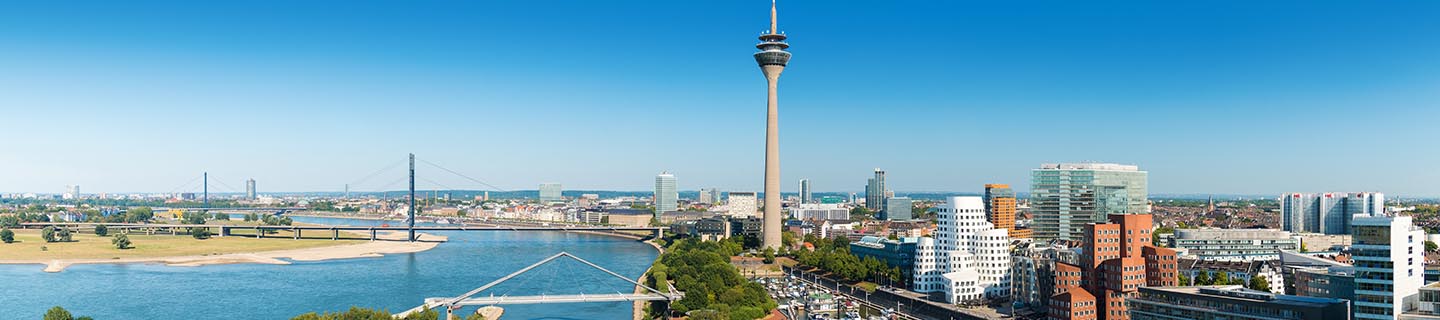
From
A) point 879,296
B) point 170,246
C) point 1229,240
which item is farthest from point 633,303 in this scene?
point 170,246

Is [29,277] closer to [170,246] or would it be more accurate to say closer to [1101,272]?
[170,246]

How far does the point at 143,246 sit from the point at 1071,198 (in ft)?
119

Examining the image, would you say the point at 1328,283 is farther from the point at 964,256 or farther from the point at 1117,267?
the point at 964,256

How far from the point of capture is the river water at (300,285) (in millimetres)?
22641

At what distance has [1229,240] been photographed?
1176 inches

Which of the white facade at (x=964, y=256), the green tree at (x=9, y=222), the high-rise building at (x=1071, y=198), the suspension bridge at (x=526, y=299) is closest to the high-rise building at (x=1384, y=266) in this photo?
the white facade at (x=964, y=256)

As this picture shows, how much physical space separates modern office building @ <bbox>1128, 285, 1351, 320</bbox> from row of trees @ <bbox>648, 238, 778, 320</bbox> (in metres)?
6.94

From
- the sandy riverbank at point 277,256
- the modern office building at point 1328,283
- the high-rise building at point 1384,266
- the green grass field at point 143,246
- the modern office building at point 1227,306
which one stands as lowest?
the sandy riverbank at point 277,256

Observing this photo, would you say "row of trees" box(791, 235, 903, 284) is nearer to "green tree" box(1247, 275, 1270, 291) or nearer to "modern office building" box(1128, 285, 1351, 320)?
"green tree" box(1247, 275, 1270, 291)

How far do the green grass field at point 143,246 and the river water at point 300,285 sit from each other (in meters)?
4.01

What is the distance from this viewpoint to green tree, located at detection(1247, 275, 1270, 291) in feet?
67.9

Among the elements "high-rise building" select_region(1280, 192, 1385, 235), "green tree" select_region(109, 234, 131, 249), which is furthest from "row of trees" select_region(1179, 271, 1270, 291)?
"green tree" select_region(109, 234, 131, 249)

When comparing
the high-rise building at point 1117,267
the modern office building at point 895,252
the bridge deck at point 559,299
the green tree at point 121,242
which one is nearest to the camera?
the high-rise building at point 1117,267

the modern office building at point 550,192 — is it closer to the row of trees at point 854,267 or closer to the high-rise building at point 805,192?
the high-rise building at point 805,192
